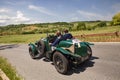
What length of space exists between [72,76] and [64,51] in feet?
3.46

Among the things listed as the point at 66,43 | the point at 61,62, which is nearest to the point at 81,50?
the point at 66,43

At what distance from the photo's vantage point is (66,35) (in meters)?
7.82

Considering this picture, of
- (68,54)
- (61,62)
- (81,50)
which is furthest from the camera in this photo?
(81,50)

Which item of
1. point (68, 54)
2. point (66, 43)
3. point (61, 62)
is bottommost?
point (61, 62)

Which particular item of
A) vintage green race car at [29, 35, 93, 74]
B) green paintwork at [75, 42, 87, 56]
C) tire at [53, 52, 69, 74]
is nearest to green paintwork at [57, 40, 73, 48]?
vintage green race car at [29, 35, 93, 74]

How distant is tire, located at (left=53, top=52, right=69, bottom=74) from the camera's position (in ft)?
21.8

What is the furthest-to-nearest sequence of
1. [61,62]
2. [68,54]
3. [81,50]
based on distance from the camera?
[81,50] → [61,62] → [68,54]

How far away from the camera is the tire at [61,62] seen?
6641 mm

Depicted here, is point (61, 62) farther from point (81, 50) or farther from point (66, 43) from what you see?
point (81, 50)

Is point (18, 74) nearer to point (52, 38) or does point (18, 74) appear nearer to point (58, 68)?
point (58, 68)

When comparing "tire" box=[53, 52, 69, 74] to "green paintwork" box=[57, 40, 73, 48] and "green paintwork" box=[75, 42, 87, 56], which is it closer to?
"green paintwork" box=[57, 40, 73, 48]

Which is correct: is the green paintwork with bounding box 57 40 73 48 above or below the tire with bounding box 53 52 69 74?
above

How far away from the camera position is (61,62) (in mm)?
7004

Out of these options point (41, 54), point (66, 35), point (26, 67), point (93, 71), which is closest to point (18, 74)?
point (26, 67)
